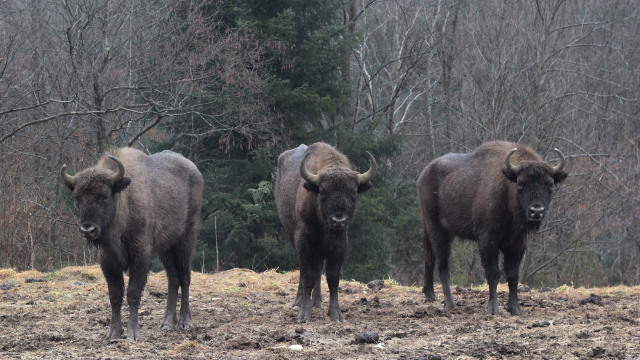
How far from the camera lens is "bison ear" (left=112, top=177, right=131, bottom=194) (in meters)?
9.35

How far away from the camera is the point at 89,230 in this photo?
8.96 m

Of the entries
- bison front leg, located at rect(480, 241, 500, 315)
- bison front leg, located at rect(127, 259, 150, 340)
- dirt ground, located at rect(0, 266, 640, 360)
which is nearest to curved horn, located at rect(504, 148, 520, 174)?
bison front leg, located at rect(480, 241, 500, 315)

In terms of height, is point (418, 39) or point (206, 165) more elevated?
point (418, 39)

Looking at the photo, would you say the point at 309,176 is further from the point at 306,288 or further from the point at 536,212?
the point at 536,212

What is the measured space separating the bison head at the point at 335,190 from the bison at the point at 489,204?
6.39 ft

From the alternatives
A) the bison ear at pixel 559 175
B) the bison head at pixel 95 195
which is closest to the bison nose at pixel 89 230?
the bison head at pixel 95 195

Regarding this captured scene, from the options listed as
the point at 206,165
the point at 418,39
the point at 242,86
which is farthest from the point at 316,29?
the point at 418,39

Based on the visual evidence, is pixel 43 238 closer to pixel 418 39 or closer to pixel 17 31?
pixel 17 31

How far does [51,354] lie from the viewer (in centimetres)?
820

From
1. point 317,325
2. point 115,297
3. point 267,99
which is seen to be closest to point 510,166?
point 317,325

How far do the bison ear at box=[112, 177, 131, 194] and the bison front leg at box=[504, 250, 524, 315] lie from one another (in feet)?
16.8

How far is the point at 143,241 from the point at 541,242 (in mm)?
18245

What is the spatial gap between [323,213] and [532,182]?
2692 mm

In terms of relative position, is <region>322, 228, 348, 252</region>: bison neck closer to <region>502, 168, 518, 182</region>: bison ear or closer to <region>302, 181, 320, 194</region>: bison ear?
<region>302, 181, 320, 194</region>: bison ear
